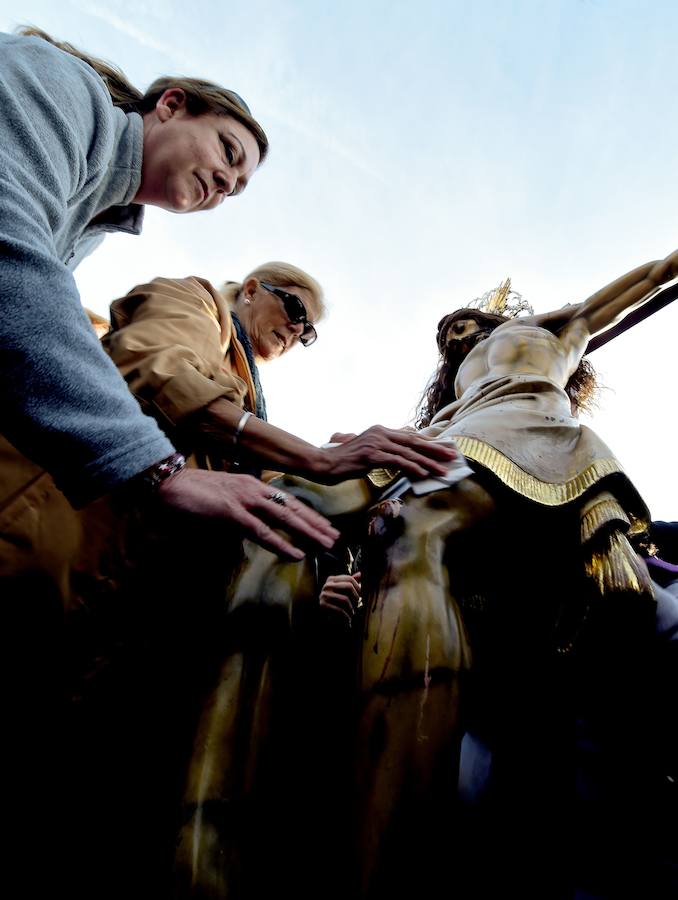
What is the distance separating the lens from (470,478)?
142cm

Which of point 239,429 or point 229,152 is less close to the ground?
point 229,152

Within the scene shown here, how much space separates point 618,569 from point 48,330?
1.25 m

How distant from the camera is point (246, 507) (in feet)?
3.29

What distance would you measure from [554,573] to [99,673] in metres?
1.20

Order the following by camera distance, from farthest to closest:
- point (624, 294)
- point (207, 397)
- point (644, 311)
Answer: point (644, 311) < point (624, 294) < point (207, 397)

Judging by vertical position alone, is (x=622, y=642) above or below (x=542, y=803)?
above

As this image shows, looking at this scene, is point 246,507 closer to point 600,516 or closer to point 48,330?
point 48,330

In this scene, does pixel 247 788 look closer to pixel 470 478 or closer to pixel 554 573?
pixel 470 478

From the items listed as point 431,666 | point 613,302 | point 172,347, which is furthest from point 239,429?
point 613,302

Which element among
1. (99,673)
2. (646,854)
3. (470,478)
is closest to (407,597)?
(470,478)

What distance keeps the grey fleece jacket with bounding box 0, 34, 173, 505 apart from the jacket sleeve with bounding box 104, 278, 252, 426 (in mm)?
346

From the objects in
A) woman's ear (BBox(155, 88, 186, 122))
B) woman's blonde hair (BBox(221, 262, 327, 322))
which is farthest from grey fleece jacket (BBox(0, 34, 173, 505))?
woman's blonde hair (BBox(221, 262, 327, 322))

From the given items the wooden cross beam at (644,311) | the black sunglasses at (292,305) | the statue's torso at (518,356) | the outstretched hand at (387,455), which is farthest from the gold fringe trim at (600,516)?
the wooden cross beam at (644,311)

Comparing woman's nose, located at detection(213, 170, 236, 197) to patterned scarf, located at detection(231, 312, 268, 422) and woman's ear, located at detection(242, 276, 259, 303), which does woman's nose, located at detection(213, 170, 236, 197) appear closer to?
patterned scarf, located at detection(231, 312, 268, 422)
